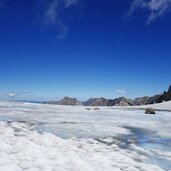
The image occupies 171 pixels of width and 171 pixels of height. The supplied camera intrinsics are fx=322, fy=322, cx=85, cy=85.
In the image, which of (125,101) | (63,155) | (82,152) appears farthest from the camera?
(125,101)

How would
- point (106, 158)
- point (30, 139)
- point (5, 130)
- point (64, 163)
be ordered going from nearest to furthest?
point (64, 163) < point (106, 158) < point (30, 139) < point (5, 130)

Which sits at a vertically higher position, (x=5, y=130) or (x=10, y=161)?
(x=5, y=130)

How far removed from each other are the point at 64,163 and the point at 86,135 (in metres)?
4.07

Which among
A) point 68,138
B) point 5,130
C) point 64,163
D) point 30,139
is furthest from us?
point 5,130

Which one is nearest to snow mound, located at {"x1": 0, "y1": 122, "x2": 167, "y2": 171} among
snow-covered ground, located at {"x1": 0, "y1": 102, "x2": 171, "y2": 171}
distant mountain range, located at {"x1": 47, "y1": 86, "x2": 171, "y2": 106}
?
snow-covered ground, located at {"x1": 0, "y1": 102, "x2": 171, "y2": 171}

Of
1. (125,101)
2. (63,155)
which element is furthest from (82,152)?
(125,101)

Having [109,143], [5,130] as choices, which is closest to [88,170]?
[109,143]

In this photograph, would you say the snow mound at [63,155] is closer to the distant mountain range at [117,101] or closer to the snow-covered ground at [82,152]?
the snow-covered ground at [82,152]

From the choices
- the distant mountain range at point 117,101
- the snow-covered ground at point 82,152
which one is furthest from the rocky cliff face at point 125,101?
the snow-covered ground at point 82,152

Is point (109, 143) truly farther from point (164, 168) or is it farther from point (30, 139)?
point (164, 168)

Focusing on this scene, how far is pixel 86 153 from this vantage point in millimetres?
7562

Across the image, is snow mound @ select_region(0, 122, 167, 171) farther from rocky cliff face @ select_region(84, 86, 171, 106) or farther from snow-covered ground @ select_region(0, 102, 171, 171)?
rocky cliff face @ select_region(84, 86, 171, 106)

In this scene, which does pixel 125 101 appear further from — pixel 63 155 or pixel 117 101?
pixel 63 155

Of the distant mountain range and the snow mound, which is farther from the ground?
the distant mountain range
